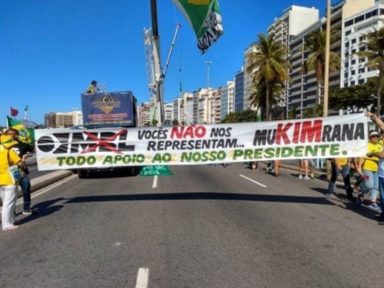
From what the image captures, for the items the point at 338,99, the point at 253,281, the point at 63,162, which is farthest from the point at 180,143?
the point at 338,99

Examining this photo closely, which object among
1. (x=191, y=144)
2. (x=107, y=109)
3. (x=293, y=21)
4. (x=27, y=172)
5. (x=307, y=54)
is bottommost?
(x=27, y=172)

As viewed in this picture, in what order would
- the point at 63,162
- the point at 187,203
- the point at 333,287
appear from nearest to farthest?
the point at 333,287 < the point at 63,162 < the point at 187,203

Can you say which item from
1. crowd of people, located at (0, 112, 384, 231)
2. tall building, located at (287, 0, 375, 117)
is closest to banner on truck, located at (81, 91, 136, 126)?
crowd of people, located at (0, 112, 384, 231)

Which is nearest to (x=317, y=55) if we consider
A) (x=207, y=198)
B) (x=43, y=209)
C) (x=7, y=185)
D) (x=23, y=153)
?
(x=207, y=198)

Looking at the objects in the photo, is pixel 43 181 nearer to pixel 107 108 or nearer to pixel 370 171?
pixel 107 108

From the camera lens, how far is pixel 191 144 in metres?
10.1

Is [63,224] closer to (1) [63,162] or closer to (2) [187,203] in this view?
(1) [63,162]

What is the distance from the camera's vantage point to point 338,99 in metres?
87.4

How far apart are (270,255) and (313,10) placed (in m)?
171

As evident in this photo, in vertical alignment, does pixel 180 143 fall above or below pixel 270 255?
above

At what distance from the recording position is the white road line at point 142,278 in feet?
16.7

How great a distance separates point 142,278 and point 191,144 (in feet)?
16.7

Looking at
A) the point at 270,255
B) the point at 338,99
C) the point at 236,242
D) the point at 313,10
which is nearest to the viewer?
the point at 270,255

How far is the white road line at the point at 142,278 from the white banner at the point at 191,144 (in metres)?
4.60
